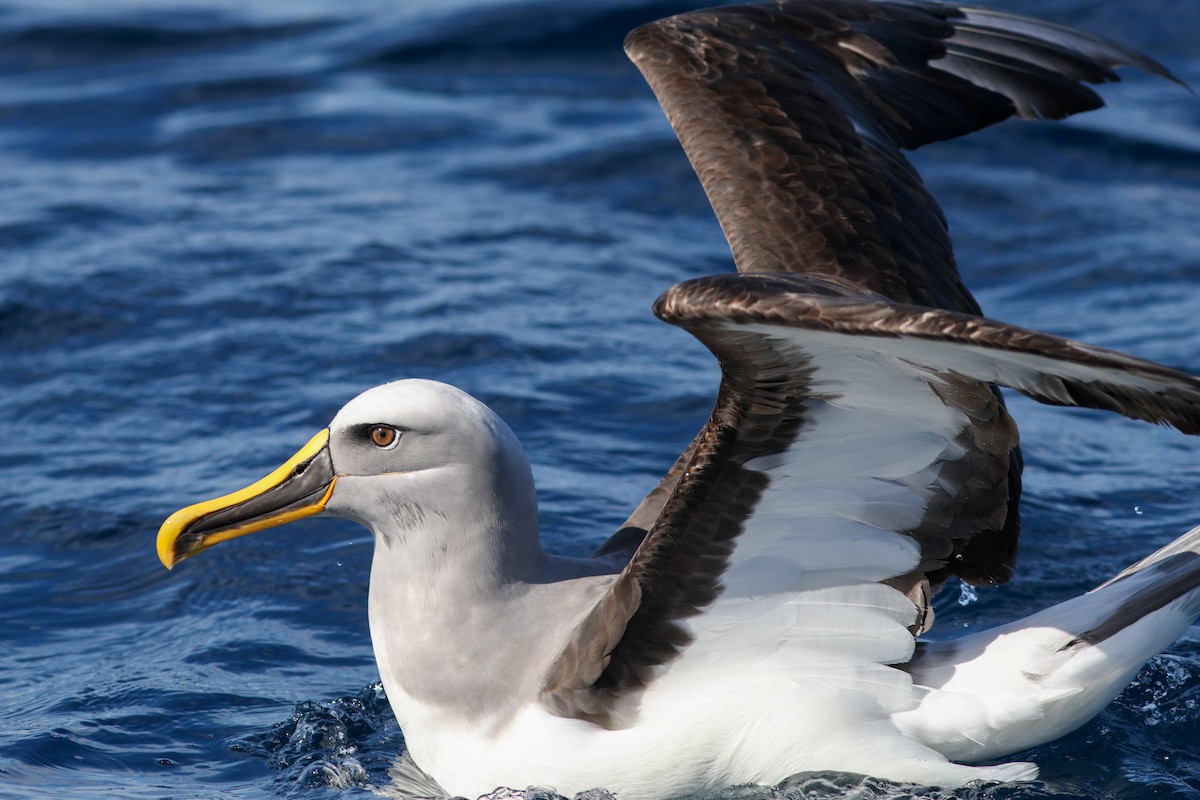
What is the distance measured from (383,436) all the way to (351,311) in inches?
211

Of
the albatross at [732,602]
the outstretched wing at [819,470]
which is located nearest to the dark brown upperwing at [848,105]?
the albatross at [732,602]

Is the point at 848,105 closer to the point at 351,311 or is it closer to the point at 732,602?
the point at 732,602

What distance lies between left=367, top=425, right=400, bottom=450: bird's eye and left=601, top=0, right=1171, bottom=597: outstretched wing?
3.56ft

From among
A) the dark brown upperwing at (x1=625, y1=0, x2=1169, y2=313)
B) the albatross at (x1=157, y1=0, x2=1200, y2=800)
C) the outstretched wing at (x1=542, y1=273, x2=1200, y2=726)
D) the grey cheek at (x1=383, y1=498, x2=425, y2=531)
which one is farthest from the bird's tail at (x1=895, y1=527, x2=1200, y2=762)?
the grey cheek at (x1=383, y1=498, x2=425, y2=531)

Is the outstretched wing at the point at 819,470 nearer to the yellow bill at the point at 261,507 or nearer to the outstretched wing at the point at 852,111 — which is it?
the outstretched wing at the point at 852,111

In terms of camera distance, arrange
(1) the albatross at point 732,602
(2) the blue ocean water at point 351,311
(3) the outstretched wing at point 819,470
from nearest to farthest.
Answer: (3) the outstretched wing at point 819,470 → (1) the albatross at point 732,602 → (2) the blue ocean water at point 351,311

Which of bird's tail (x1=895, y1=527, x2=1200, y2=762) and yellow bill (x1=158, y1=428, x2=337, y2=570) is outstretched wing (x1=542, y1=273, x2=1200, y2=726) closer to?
bird's tail (x1=895, y1=527, x2=1200, y2=762)

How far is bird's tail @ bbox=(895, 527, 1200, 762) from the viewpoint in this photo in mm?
5242

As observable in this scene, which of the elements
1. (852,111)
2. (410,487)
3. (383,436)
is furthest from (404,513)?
(852,111)

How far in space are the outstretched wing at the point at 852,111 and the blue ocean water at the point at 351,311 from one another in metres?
1.74

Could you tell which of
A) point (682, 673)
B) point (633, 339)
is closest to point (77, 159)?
point (633, 339)

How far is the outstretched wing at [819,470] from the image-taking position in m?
3.92

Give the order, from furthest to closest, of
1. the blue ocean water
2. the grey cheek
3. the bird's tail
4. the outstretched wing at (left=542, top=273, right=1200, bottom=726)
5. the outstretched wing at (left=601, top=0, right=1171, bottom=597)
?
1. the blue ocean water
2. the outstretched wing at (left=601, top=0, right=1171, bottom=597)
3. the grey cheek
4. the bird's tail
5. the outstretched wing at (left=542, top=273, right=1200, bottom=726)

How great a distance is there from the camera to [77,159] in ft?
44.7
